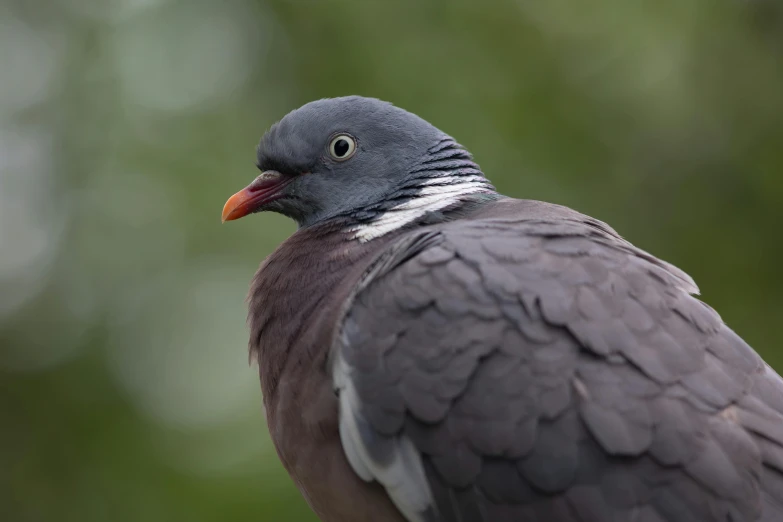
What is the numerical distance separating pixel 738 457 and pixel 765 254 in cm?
482

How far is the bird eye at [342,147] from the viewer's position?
12.7ft

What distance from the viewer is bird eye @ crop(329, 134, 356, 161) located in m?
3.86

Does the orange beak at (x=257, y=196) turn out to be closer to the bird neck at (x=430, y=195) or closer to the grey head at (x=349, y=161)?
the grey head at (x=349, y=161)

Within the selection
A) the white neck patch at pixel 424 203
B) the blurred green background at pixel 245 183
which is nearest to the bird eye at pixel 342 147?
the white neck patch at pixel 424 203

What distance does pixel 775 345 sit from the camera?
679 cm

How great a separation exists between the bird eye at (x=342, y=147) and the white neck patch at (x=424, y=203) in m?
0.37

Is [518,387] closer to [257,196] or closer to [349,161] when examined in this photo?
[349,161]

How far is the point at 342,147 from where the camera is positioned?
388 cm

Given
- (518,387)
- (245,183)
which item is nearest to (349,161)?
(518,387)

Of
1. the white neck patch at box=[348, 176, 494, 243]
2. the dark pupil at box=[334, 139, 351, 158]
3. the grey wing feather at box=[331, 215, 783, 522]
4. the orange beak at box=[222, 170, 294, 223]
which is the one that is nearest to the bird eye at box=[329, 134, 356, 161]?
the dark pupil at box=[334, 139, 351, 158]

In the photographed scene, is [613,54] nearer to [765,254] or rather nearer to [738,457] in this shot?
[765,254]

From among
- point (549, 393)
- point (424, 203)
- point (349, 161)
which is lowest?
point (549, 393)

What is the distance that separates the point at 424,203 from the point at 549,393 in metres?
1.18

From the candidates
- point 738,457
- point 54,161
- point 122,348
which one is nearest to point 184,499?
point 122,348
